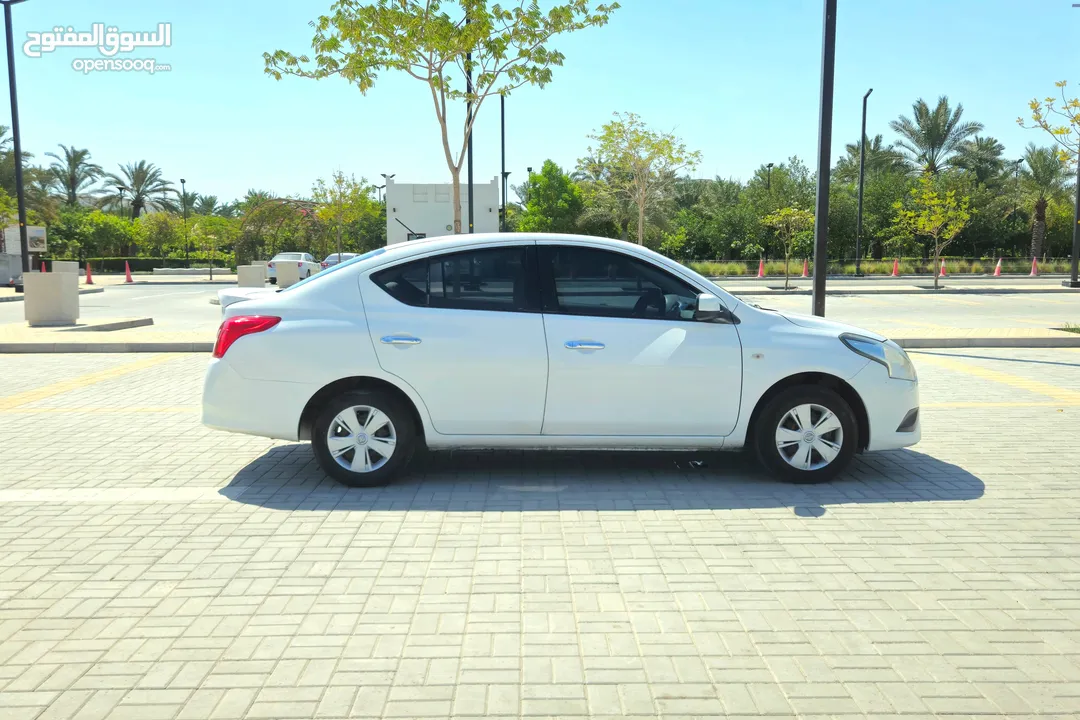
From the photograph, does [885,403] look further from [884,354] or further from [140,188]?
[140,188]

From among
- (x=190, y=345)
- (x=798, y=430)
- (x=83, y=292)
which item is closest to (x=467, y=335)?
(x=798, y=430)

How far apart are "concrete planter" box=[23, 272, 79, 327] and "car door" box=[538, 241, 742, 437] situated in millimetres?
14411

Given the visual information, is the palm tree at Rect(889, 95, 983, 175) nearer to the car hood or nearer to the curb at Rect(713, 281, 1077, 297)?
the curb at Rect(713, 281, 1077, 297)

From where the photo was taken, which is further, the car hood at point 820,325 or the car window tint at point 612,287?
the car hood at point 820,325

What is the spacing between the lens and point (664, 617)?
154 inches

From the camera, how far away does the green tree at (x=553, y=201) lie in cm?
5934

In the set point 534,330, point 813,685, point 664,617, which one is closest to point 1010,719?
point 813,685

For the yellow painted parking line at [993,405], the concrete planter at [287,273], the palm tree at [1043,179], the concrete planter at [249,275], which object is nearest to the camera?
the yellow painted parking line at [993,405]

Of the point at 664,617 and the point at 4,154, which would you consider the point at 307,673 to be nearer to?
the point at 664,617

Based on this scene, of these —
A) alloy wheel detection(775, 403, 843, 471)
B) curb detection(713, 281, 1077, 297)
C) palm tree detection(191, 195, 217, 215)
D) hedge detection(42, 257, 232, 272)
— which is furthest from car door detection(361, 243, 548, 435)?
palm tree detection(191, 195, 217, 215)

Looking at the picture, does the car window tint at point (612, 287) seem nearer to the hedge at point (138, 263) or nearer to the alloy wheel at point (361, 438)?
the alloy wheel at point (361, 438)

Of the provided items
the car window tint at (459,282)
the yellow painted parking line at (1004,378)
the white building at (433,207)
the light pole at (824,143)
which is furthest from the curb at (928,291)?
the car window tint at (459,282)

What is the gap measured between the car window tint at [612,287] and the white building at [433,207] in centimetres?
2337

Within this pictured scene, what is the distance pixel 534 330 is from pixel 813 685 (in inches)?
123
